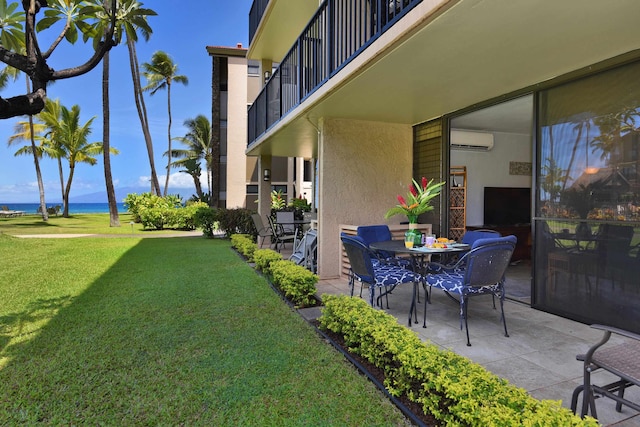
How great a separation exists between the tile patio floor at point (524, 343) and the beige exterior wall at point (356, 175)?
6.29 feet

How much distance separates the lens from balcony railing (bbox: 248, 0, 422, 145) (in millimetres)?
3834

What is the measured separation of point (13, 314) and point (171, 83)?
2861 cm

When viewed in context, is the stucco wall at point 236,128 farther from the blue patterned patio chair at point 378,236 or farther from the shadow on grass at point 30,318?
the blue patterned patio chair at point 378,236

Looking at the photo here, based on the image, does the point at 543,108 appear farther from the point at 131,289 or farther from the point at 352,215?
the point at 131,289

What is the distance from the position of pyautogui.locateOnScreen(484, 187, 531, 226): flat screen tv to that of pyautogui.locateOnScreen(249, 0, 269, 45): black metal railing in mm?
7148

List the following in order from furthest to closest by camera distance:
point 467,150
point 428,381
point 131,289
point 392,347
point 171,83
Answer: point 171,83, point 467,150, point 131,289, point 392,347, point 428,381

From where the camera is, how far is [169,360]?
3111mm

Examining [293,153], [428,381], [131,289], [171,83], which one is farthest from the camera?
[171,83]

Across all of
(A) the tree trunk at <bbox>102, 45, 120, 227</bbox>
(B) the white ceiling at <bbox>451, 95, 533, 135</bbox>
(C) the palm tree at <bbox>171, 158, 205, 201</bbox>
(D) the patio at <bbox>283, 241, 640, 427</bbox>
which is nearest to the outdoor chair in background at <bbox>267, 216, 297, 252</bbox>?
(D) the patio at <bbox>283, 241, 640, 427</bbox>

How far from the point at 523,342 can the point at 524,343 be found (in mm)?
24

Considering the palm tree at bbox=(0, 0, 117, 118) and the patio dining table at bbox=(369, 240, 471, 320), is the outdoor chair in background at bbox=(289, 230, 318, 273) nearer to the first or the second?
the patio dining table at bbox=(369, 240, 471, 320)

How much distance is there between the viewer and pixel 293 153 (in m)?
11.1

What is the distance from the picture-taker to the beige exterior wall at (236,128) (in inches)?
729

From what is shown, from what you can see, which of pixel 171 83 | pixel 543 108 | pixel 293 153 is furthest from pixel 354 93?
pixel 171 83
